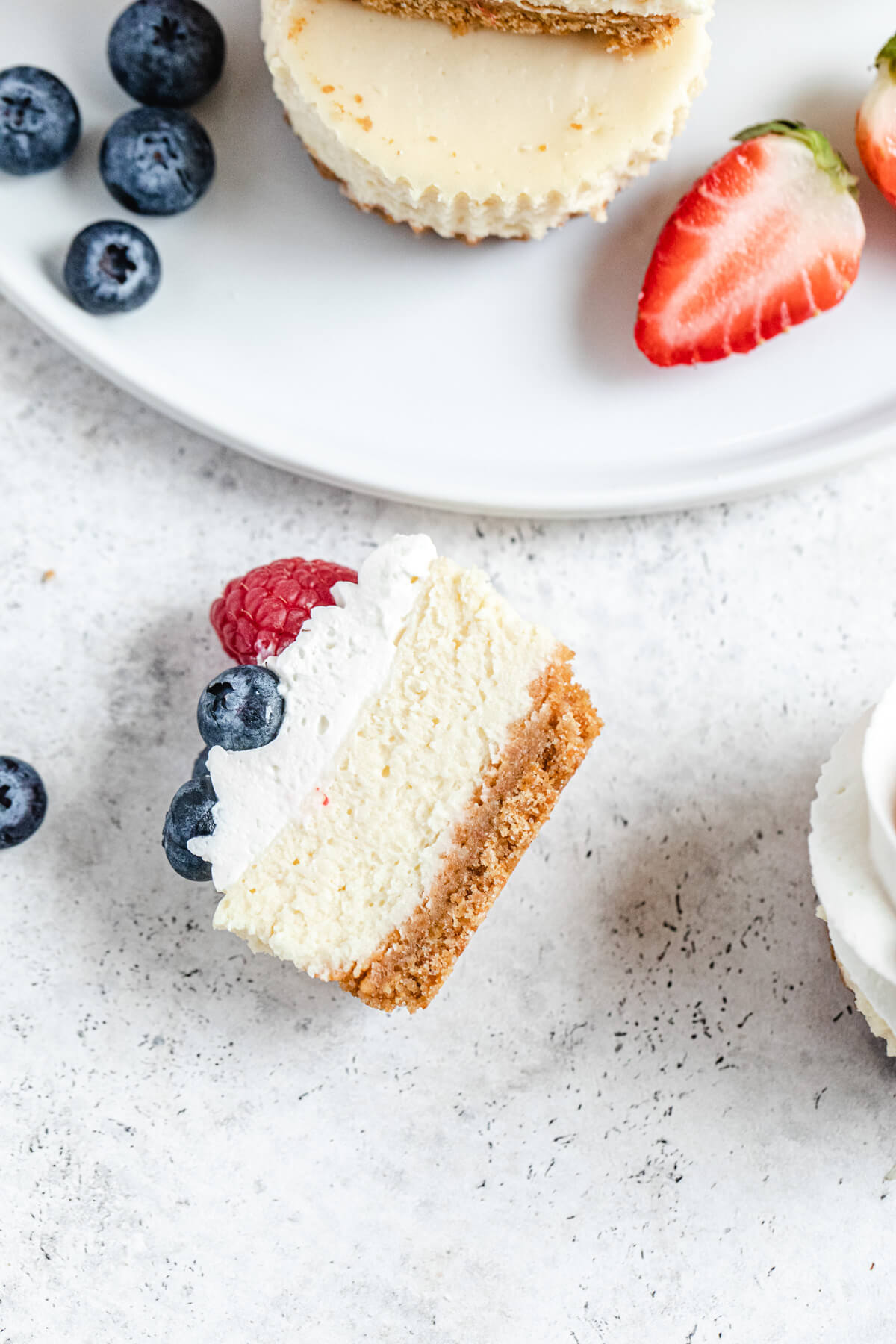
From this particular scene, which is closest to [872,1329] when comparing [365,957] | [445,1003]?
[445,1003]

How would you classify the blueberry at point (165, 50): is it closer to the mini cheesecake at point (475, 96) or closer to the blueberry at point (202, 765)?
the mini cheesecake at point (475, 96)

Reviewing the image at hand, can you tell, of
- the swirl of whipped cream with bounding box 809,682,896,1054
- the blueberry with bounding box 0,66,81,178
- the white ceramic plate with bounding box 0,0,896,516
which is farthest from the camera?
the white ceramic plate with bounding box 0,0,896,516

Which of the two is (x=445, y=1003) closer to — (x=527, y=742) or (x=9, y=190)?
(x=527, y=742)

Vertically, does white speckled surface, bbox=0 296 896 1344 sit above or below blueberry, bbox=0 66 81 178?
below

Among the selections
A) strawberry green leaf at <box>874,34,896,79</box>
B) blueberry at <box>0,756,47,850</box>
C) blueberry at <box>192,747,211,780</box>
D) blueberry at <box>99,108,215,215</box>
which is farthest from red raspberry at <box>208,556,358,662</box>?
strawberry green leaf at <box>874,34,896,79</box>

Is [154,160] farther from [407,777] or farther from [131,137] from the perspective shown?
[407,777]

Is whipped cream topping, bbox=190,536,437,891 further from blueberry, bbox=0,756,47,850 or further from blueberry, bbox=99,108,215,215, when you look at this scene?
blueberry, bbox=99,108,215,215
